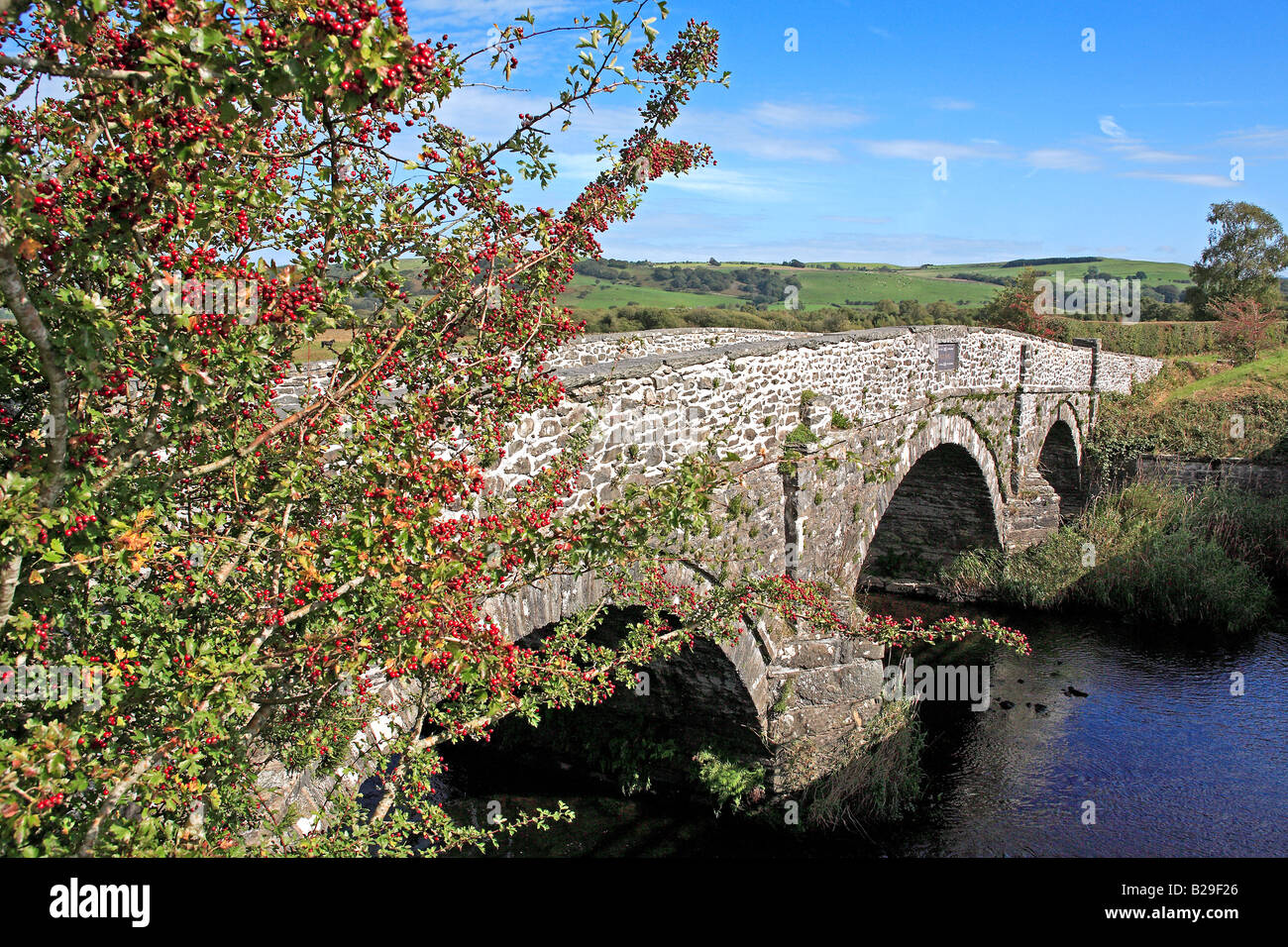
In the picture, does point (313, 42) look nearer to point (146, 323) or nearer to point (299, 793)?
point (146, 323)

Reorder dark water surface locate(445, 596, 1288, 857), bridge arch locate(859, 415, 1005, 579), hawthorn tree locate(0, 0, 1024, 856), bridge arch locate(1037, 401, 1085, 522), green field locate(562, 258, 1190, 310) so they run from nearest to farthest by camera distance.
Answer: hawthorn tree locate(0, 0, 1024, 856), dark water surface locate(445, 596, 1288, 857), bridge arch locate(859, 415, 1005, 579), bridge arch locate(1037, 401, 1085, 522), green field locate(562, 258, 1190, 310)

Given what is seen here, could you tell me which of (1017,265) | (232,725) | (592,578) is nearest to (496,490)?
(592,578)

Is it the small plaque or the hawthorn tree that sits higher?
the small plaque

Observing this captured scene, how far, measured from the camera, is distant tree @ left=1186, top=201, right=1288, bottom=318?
42.8m

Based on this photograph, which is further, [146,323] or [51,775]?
[146,323]

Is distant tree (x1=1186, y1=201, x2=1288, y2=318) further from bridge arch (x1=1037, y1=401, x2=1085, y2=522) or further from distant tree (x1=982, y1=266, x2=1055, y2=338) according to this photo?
bridge arch (x1=1037, y1=401, x2=1085, y2=522)

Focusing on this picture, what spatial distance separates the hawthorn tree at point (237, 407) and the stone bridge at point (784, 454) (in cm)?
202

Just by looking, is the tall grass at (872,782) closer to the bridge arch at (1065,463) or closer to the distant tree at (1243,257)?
the bridge arch at (1065,463)

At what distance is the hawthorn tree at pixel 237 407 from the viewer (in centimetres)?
255

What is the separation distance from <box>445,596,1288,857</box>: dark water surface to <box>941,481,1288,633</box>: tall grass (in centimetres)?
158

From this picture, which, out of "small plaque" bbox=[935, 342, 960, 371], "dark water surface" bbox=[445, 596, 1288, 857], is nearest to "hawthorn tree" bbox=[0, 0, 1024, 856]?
"dark water surface" bbox=[445, 596, 1288, 857]

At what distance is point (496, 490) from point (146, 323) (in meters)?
3.56

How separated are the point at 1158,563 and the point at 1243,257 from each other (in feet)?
107

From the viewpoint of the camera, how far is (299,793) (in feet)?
16.0
